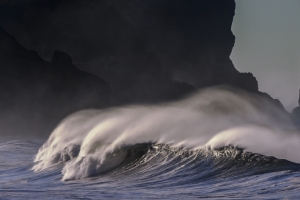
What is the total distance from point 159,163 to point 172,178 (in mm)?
2213

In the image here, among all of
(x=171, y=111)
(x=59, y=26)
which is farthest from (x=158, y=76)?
(x=171, y=111)

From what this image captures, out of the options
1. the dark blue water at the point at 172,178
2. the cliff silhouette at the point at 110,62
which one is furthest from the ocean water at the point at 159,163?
the cliff silhouette at the point at 110,62

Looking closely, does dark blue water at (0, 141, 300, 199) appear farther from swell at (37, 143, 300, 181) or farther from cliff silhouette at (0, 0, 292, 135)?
cliff silhouette at (0, 0, 292, 135)

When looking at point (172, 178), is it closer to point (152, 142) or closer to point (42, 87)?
point (152, 142)

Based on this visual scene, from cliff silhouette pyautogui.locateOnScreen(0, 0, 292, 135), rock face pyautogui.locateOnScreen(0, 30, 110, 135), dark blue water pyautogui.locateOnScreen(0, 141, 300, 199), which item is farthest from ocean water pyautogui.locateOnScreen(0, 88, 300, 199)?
cliff silhouette pyautogui.locateOnScreen(0, 0, 292, 135)

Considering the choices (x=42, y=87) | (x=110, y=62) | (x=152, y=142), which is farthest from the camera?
(x=110, y=62)

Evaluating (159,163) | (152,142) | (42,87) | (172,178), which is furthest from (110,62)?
(172,178)

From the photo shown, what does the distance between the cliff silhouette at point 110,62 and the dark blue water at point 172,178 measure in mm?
47125

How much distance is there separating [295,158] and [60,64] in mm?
53966

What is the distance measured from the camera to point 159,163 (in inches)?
637

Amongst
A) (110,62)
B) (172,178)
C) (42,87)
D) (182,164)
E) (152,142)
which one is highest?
(110,62)

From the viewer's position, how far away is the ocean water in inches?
473

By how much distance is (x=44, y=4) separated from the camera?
242 ft

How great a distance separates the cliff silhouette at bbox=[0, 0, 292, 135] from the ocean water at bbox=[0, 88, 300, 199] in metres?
43.3
